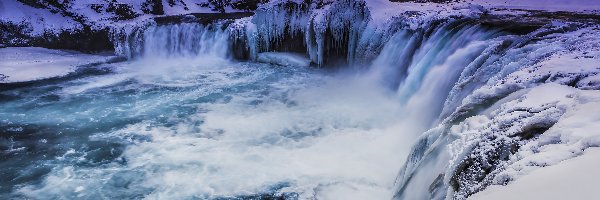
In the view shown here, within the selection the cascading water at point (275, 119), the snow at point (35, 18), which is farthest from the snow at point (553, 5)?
the snow at point (35, 18)

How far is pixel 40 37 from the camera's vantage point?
13.8m

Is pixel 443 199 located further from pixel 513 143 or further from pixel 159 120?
pixel 159 120

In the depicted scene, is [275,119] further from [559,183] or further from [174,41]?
[174,41]

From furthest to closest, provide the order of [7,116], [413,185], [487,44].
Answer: [7,116] < [487,44] < [413,185]

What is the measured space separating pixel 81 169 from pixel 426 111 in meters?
4.91

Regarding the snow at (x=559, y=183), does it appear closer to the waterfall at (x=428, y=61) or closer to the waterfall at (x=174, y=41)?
the waterfall at (x=428, y=61)

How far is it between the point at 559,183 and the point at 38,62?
1440 cm

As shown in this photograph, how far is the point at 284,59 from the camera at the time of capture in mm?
11766

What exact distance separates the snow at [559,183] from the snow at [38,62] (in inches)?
482

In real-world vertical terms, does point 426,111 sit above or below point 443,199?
below

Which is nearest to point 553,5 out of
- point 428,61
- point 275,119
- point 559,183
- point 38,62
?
point 428,61

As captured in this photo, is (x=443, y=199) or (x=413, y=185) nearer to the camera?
(x=443, y=199)

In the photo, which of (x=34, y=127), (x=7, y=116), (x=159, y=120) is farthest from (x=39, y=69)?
(x=159, y=120)

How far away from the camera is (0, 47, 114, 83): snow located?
11.1 metres
